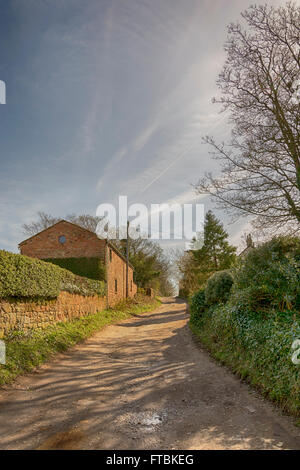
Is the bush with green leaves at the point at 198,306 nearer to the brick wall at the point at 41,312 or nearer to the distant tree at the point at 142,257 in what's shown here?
the brick wall at the point at 41,312

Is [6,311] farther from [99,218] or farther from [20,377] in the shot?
[99,218]

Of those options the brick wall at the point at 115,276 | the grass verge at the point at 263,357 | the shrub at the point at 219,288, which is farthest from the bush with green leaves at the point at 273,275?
the brick wall at the point at 115,276

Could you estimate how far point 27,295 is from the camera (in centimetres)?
879

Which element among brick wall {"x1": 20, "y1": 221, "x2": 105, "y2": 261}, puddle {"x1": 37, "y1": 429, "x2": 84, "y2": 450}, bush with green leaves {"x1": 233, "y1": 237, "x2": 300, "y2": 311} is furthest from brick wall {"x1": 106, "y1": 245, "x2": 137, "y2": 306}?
puddle {"x1": 37, "y1": 429, "x2": 84, "y2": 450}

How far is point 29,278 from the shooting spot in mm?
8969

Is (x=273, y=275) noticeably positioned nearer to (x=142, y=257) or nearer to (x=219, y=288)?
(x=219, y=288)

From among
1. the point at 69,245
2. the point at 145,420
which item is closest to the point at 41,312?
the point at 145,420

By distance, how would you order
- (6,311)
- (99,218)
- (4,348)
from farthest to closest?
(99,218) → (6,311) → (4,348)

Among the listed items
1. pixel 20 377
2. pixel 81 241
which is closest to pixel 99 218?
pixel 81 241

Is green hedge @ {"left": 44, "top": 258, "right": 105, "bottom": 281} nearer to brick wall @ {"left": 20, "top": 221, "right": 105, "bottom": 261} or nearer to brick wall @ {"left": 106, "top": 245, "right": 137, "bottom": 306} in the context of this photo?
brick wall @ {"left": 20, "top": 221, "right": 105, "bottom": 261}

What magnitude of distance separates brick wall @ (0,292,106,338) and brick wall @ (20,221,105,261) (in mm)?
5401

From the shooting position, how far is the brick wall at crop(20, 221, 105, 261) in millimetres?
20134

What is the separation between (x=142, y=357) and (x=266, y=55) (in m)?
10.3

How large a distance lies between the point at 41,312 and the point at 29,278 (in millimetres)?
1473
